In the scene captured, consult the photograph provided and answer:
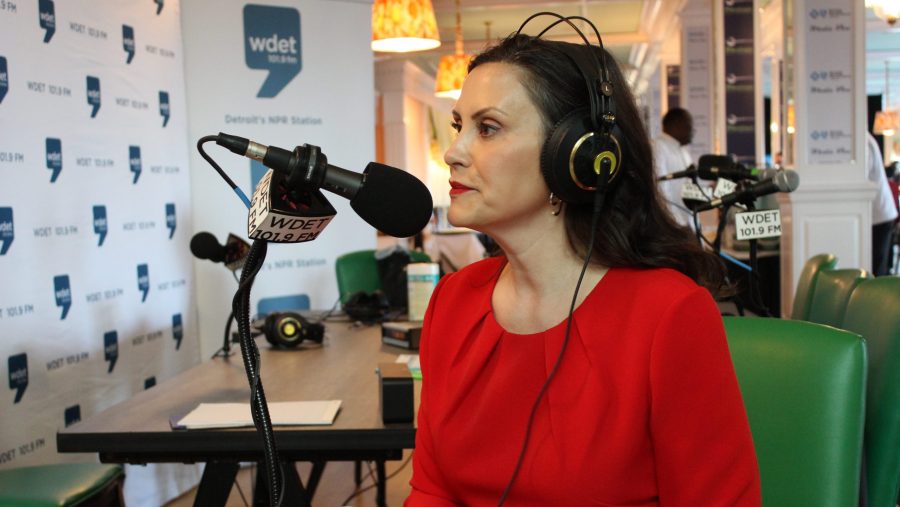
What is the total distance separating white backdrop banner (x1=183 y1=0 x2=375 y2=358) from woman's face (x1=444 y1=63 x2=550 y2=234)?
2.79 meters

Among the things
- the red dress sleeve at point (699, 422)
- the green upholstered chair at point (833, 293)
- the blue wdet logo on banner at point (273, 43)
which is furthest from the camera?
the blue wdet logo on banner at point (273, 43)

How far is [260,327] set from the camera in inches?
105

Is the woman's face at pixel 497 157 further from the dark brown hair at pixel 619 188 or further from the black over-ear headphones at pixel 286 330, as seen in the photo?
the black over-ear headphones at pixel 286 330

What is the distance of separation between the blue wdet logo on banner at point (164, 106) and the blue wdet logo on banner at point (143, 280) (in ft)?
2.12

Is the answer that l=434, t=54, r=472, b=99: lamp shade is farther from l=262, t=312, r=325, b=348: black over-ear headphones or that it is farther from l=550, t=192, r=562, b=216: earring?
l=550, t=192, r=562, b=216: earring

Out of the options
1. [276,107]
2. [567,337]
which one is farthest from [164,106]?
[567,337]

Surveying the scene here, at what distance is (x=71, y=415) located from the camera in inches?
117

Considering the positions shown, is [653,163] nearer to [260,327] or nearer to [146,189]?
[260,327]

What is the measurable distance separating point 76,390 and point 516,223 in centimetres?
230

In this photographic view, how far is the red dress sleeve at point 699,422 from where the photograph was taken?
1.07 meters

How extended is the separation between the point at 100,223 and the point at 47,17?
74cm

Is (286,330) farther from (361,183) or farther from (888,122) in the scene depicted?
(888,122)

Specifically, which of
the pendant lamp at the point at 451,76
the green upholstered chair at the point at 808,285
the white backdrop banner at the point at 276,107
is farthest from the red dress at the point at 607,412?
the pendant lamp at the point at 451,76

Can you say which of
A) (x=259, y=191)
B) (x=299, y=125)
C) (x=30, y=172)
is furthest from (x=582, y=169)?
(x=299, y=125)
